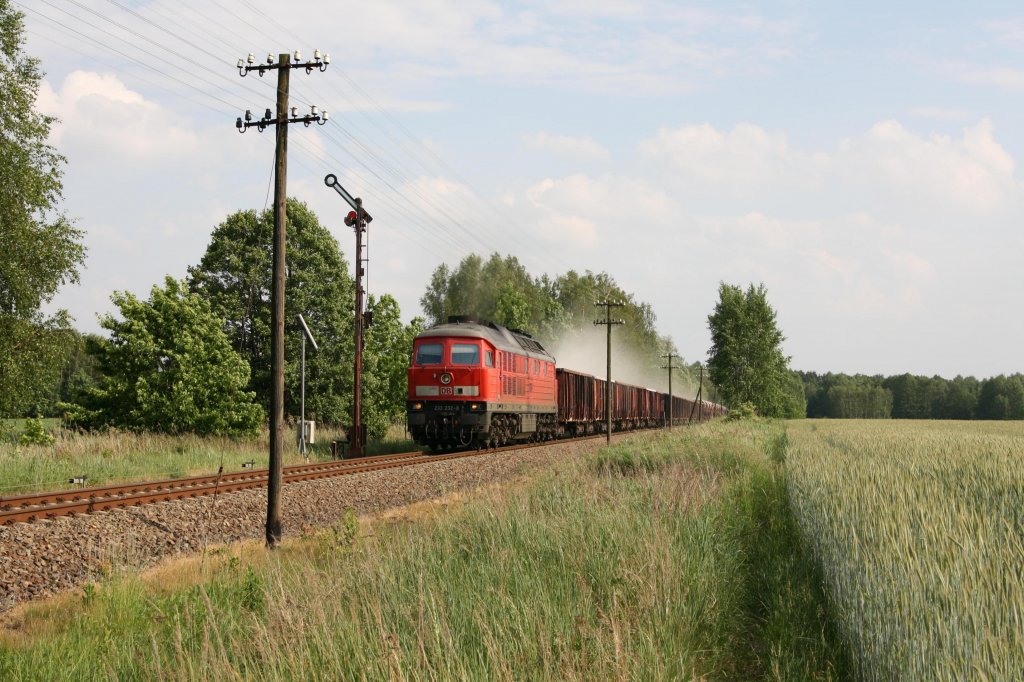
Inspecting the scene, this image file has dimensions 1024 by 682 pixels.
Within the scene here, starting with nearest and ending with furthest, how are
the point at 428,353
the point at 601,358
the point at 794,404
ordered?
1. the point at 428,353
2. the point at 601,358
3. the point at 794,404

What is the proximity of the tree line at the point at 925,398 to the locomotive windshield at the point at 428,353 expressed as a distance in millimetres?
130094

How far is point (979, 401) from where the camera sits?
5714 inches

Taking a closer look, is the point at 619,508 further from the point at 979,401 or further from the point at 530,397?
the point at 979,401

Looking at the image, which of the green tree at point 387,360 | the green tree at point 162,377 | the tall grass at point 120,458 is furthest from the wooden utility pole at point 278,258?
the green tree at point 387,360

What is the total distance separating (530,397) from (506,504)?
21257 mm

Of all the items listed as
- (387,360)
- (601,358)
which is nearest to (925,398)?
(601,358)

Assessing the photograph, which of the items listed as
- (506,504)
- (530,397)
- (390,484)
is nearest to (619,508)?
(506,504)

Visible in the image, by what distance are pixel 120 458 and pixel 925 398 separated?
177m

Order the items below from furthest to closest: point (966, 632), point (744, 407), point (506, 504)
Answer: point (744, 407)
point (506, 504)
point (966, 632)

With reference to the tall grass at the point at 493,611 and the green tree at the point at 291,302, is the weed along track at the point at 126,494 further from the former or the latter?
the green tree at the point at 291,302

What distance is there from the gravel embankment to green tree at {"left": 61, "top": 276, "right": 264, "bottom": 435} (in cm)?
1597

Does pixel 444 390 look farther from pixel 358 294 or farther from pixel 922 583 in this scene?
pixel 922 583

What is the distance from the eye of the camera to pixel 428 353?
2747 centimetres

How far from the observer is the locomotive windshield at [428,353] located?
27.2m
